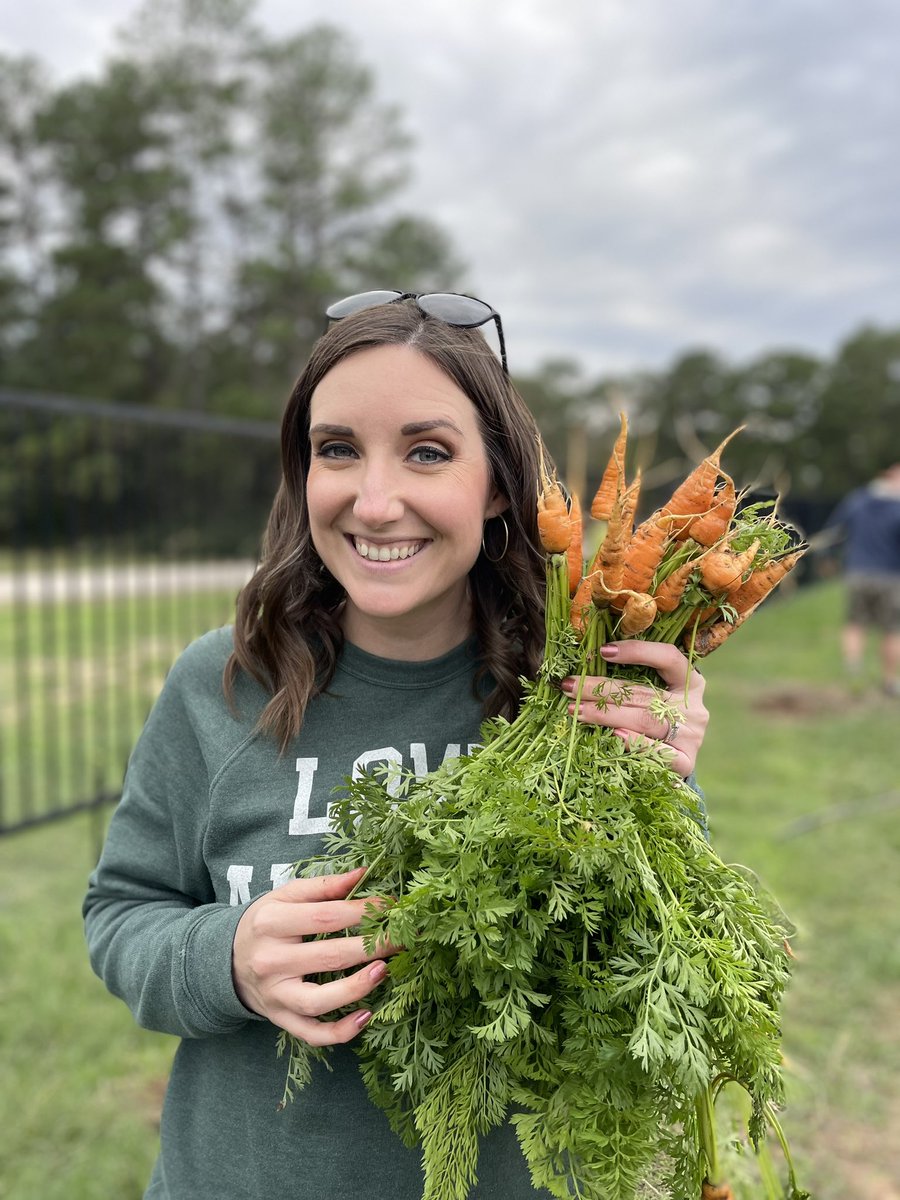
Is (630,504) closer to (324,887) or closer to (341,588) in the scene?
(341,588)

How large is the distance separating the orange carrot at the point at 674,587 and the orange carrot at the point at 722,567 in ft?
0.07

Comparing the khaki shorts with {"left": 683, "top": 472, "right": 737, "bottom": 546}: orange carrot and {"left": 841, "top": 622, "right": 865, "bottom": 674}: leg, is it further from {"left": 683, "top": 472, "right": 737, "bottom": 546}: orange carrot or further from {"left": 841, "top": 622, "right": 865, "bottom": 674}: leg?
{"left": 683, "top": 472, "right": 737, "bottom": 546}: orange carrot

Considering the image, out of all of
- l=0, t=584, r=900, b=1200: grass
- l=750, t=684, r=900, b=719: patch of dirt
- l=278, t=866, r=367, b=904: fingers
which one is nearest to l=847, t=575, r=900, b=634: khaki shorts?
l=750, t=684, r=900, b=719: patch of dirt

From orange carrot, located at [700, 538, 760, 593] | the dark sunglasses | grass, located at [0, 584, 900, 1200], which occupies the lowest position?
grass, located at [0, 584, 900, 1200]

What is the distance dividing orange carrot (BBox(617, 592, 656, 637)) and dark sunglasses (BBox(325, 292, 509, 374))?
1.85 feet

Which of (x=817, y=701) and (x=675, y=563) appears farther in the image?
(x=817, y=701)

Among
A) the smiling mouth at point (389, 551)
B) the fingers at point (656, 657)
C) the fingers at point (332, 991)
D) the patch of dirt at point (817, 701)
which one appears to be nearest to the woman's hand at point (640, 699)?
the fingers at point (656, 657)

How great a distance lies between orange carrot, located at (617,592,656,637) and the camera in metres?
1.22

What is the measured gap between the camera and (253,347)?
30750 millimetres

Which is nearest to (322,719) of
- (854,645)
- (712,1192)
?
(712,1192)

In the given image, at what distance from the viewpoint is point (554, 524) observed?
1292 millimetres

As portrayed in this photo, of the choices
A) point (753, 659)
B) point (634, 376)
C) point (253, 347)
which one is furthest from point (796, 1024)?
point (634, 376)

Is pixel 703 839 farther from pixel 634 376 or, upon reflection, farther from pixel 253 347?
pixel 634 376

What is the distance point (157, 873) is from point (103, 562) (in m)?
4.42
